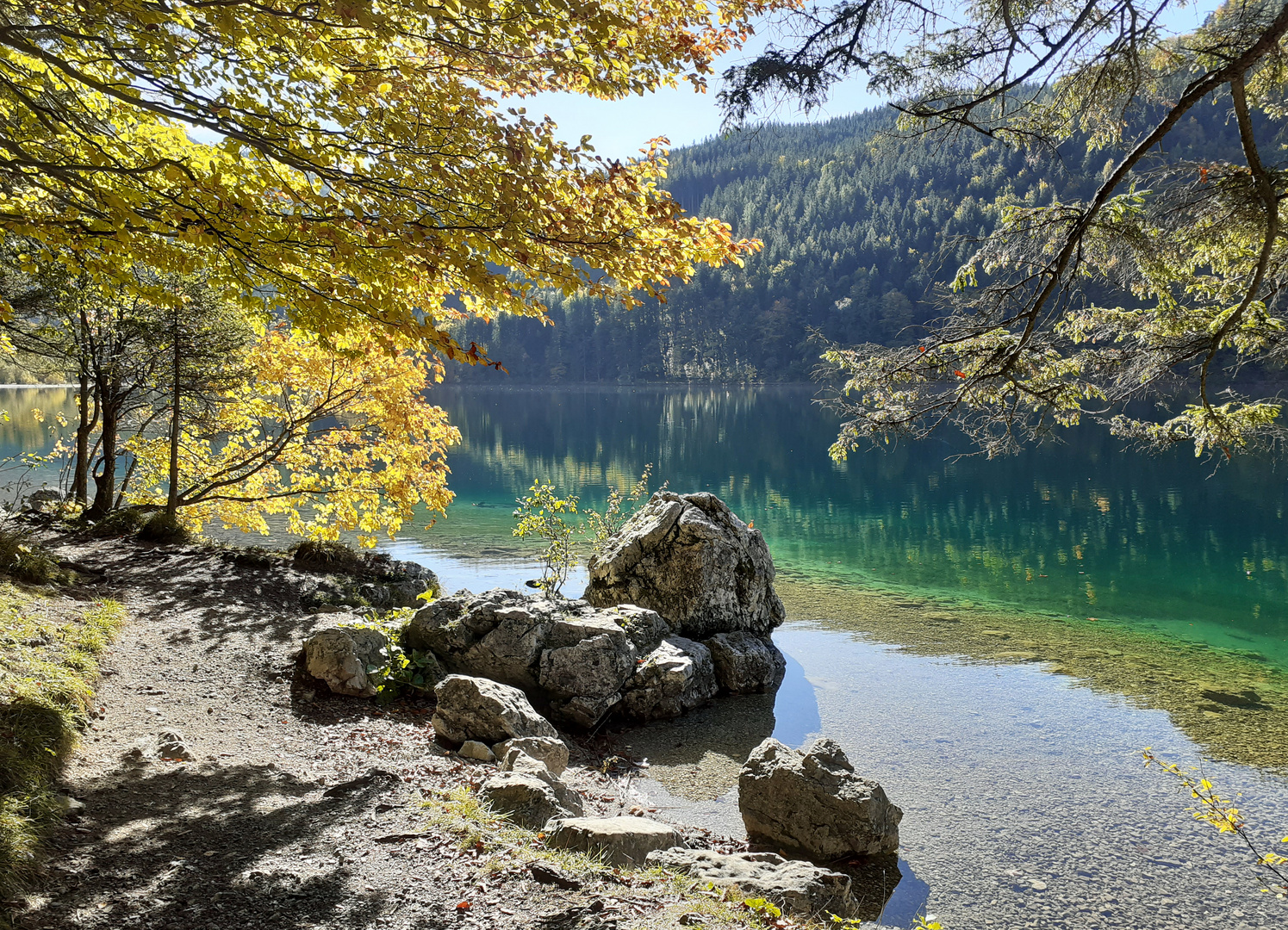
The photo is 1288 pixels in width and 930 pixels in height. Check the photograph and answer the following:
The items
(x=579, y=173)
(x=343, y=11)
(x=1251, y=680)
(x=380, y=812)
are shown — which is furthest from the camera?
(x=1251, y=680)

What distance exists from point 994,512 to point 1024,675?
1503 centimetres

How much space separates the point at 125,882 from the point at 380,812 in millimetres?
1326

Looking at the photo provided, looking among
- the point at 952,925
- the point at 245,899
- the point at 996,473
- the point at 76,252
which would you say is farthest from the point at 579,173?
the point at 996,473

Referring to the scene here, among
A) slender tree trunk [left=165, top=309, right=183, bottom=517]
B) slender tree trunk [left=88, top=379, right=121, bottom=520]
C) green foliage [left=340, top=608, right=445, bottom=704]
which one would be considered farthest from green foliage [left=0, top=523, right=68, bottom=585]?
slender tree trunk [left=88, top=379, right=121, bottom=520]

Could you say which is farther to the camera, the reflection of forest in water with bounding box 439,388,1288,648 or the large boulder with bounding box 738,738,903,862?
the reflection of forest in water with bounding box 439,388,1288,648

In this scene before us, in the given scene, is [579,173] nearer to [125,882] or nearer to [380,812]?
[380,812]

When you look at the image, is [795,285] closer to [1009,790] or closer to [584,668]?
[584,668]

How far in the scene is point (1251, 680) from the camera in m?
9.93

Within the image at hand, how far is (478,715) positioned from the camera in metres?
6.25

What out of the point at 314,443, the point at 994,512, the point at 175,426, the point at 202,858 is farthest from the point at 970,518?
the point at 202,858

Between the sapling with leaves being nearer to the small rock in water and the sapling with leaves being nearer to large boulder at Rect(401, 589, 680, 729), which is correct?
large boulder at Rect(401, 589, 680, 729)

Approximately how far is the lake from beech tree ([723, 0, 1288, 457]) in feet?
10.2

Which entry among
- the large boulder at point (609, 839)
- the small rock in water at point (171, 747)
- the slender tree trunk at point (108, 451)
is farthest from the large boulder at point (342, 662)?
the slender tree trunk at point (108, 451)

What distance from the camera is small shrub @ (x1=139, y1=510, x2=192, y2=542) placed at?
11.4m
